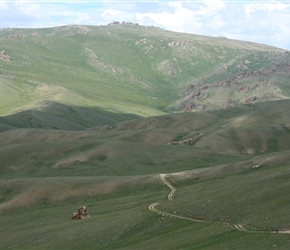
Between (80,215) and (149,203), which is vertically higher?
(149,203)

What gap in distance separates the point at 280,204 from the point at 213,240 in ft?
50.2

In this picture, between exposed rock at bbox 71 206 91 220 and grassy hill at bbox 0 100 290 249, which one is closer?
grassy hill at bbox 0 100 290 249

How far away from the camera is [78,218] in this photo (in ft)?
358

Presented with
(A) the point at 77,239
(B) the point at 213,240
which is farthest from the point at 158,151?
(B) the point at 213,240

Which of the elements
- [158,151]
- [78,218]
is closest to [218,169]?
[78,218]

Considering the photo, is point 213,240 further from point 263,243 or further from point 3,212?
point 3,212

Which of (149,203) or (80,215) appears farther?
(80,215)

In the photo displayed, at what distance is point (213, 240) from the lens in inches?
2739

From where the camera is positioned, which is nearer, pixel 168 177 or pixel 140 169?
pixel 168 177

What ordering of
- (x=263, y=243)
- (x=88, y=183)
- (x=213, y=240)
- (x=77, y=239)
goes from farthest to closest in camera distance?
1. (x=88, y=183)
2. (x=77, y=239)
3. (x=213, y=240)
4. (x=263, y=243)

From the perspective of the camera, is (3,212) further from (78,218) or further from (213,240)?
(213,240)

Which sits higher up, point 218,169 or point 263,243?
point 218,169

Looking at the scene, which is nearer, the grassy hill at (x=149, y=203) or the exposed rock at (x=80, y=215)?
the grassy hill at (x=149, y=203)

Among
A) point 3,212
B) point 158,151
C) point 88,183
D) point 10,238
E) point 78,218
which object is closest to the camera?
point 10,238
